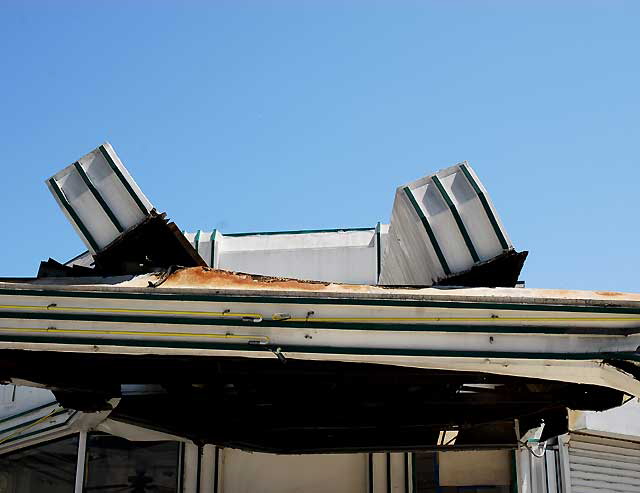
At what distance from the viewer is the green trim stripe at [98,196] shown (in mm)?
7535

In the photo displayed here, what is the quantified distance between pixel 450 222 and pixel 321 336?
1.74 metres

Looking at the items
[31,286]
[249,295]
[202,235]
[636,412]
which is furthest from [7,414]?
[636,412]

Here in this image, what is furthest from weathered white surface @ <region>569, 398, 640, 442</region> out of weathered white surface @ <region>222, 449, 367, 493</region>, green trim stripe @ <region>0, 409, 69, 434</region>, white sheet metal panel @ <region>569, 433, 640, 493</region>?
green trim stripe @ <region>0, 409, 69, 434</region>

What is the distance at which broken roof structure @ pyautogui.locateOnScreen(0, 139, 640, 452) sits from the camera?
6.25 meters

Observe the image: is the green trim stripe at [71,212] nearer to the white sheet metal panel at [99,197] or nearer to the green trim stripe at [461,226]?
the white sheet metal panel at [99,197]

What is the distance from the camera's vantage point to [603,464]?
11.8 meters

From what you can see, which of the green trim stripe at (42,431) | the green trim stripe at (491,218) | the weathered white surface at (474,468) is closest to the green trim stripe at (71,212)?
the green trim stripe at (491,218)

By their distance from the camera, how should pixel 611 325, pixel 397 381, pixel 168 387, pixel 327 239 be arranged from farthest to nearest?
pixel 327 239
pixel 168 387
pixel 397 381
pixel 611 325

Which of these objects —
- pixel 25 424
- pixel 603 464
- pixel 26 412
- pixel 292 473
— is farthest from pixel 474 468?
pixel 26 412

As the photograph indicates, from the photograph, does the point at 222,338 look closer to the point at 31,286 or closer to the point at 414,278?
the point at 31,286

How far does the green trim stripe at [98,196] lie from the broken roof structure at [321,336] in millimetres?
12

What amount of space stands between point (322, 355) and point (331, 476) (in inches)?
203

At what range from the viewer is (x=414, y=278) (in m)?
8.12

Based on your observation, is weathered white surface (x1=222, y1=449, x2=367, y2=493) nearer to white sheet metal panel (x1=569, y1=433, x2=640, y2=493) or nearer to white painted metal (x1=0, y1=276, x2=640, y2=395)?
white sheet metal panel (x1=569, y1=433, x2=640, y2=493)
